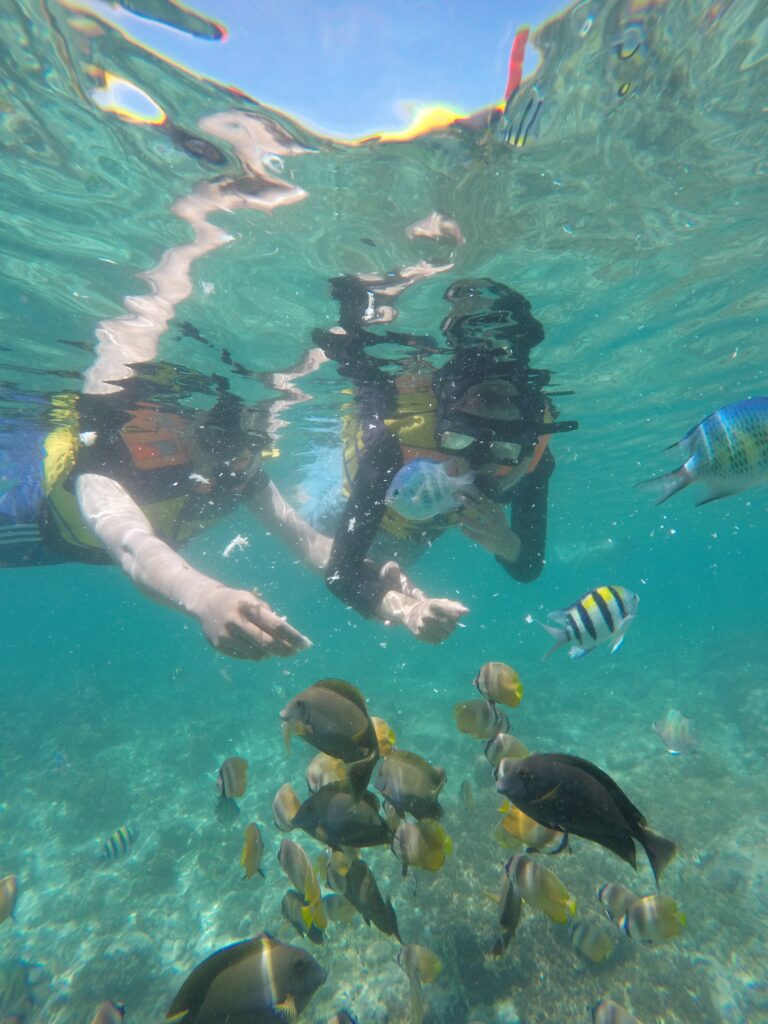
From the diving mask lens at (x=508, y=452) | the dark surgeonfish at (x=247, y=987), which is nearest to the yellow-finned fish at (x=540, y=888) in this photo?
the dark surgeonfish at (x=247, y=987)

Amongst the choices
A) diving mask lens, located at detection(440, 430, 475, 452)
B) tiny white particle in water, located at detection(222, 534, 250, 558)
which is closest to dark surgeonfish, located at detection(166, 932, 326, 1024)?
diving mask lens, located at detection(440, 430, 475, 452)

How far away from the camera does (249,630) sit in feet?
10.4

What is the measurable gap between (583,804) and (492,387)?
1204cm

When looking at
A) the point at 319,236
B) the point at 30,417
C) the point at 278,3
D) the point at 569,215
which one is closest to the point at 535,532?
the point at 569,215

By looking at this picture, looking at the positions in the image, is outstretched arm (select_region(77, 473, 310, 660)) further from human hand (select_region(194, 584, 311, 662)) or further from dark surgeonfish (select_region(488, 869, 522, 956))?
dark surgeonfish (select_region(488, 869, 522, 956))

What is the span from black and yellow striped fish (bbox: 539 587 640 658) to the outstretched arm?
2.16 metres

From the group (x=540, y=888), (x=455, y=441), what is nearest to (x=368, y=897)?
(x=540, y=888)

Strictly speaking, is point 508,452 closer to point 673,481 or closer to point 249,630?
point 673,481

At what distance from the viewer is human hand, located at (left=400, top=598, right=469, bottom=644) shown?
470 cm

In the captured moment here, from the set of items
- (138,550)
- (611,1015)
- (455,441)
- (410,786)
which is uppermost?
(455,441)

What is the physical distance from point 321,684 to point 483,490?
4.73 meters

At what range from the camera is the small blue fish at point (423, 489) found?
5.22 meters

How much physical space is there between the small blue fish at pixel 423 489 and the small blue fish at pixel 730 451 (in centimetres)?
252

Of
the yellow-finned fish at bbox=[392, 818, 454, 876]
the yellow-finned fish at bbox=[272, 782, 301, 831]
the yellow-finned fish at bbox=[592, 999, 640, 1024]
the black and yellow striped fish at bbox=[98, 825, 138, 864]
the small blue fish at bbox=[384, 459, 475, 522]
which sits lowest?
the yellow-finned fish at bbox=[592, 999, 640, 1024]
